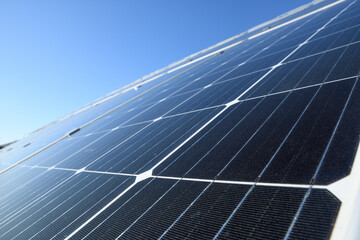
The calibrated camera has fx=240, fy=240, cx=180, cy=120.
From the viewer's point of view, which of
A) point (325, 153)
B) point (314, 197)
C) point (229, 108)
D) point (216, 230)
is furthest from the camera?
point (229, 108)

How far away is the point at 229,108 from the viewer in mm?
6309

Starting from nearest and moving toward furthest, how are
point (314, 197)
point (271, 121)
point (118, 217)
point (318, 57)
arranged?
point (314, 197)
point (118, 217)
point (271, 121)
point (318, 57)

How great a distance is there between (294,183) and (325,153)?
595 millimetres

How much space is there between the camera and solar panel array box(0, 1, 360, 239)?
2.55 metres

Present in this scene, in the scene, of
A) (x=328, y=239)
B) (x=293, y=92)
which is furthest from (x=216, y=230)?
(x=293, y=92)

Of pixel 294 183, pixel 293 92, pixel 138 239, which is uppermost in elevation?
pixel 293 92

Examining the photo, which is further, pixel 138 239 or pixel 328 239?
pixel 138 239

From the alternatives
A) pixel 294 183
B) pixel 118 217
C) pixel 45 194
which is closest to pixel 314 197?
pixel 294 183

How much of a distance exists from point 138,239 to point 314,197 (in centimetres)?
225

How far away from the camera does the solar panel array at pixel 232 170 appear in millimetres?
2551

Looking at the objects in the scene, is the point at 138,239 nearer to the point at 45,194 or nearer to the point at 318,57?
the point at 45,194

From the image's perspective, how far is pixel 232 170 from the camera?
354cm

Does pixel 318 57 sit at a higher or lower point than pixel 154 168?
higher

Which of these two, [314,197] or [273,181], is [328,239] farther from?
[273,181]
